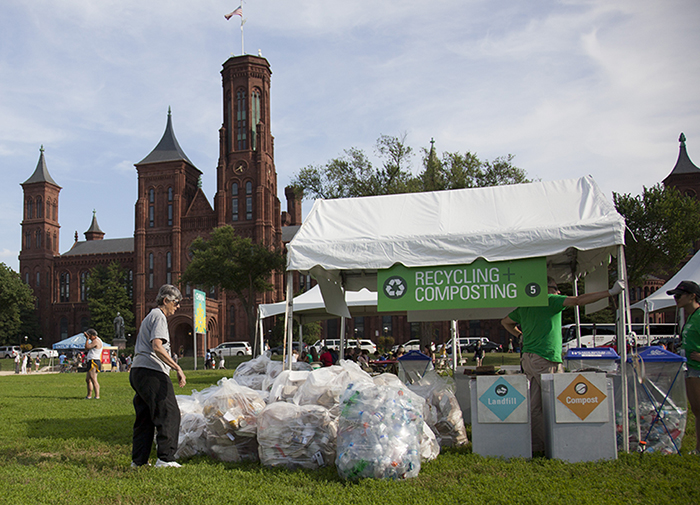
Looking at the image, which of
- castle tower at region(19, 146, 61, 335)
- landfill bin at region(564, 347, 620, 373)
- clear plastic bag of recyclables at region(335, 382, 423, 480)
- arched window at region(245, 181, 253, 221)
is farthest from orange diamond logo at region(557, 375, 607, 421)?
castle tower at region(19, 146, 61, 335)

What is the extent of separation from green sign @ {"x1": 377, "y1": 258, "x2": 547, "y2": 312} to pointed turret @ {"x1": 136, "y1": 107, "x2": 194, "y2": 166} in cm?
6613

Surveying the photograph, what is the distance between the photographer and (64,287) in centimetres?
8181

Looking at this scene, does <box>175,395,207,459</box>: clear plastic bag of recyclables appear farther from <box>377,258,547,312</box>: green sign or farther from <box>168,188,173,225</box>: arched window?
<box>168,188,173,225</box>: arched window

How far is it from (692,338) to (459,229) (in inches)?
103

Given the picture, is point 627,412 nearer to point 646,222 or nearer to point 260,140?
point 646,222

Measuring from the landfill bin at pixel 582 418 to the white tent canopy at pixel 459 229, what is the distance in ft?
5.01

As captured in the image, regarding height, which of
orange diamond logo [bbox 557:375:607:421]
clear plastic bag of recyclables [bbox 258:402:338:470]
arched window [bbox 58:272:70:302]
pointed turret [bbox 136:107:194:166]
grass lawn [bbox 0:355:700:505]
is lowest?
grass lawn [bbox 0:355:700:505]

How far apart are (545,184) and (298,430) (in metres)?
4.67

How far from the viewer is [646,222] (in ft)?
111

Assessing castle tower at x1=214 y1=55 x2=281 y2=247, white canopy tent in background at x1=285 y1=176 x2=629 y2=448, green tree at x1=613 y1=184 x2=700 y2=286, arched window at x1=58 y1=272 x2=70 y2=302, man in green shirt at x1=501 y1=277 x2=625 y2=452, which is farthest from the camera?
arched window at x1=58 y1=272 x2=70 y2=302

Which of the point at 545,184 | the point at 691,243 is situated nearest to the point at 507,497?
the point at 545,184

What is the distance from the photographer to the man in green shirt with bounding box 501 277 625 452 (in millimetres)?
5892

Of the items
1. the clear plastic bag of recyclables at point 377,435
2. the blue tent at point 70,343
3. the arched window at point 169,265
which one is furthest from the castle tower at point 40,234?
the clear plastic bag of recyclables at point 377,435

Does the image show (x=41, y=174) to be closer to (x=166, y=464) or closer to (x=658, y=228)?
(x=658, y=228)
